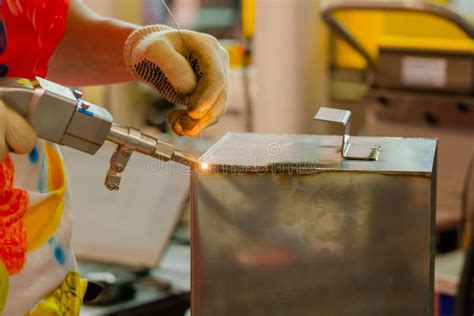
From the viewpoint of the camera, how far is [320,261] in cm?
84

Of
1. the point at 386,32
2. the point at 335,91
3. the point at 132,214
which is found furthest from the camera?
the point at 386,32

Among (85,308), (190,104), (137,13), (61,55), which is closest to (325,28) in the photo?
(137,13)

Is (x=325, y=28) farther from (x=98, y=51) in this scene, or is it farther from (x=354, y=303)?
(x=354, y=303)

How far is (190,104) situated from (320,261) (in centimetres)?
21

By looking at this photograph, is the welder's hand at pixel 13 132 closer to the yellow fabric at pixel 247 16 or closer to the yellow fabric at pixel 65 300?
the yellow fabric at pixel 65 300

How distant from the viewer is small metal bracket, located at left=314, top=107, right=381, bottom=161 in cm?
86

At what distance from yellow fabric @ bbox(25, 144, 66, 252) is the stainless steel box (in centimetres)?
20

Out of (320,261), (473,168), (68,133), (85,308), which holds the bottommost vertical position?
(85,308)

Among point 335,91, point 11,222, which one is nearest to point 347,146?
point 11,222

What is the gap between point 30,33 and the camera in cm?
97

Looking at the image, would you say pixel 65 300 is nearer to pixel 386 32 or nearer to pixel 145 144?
pixel 145 144

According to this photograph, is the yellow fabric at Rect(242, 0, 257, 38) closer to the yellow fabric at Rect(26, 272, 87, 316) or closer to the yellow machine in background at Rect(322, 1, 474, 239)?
the yellow machine in background at Rect(322, 1, 474, 239)

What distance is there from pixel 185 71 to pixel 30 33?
0.19 meters

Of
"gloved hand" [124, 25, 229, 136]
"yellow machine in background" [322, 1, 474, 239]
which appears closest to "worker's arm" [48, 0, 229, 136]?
"gloved hand" [124, 25, 229, 136]
